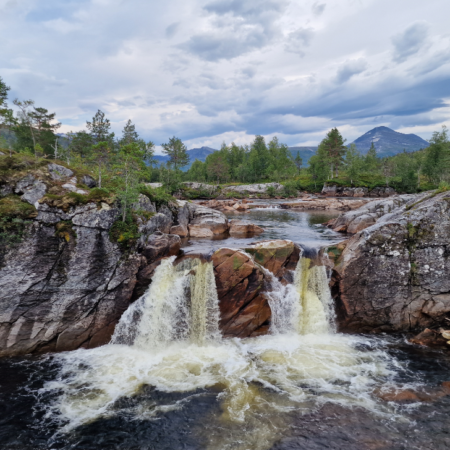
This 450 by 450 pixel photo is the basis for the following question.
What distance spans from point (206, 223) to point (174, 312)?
1502cm

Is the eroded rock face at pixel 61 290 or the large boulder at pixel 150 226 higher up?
the large boulder at pixel 150 226

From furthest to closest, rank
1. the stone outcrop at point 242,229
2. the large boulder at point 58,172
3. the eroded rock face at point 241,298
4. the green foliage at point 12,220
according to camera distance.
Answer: the stone outcrop at point 242,229 < the large boulder at point 58,172 < the eroded rock face at point 241,298 < the green foliage at point 12,220

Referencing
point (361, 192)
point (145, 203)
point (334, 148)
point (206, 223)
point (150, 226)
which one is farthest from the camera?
point (334, 148)

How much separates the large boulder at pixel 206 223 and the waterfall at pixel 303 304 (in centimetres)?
1262

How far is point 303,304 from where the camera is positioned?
17.6 meters

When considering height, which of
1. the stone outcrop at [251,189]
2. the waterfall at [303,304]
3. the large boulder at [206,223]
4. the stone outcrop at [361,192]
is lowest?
the waterfall at [303,304]

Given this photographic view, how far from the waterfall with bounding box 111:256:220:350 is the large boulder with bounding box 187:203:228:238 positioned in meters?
12.0

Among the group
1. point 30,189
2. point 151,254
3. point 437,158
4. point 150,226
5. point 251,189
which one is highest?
point 437,158

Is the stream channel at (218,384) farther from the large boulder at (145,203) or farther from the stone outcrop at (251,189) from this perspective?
the stone outcrop at (251,189)

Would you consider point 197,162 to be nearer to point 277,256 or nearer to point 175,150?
point 175,150

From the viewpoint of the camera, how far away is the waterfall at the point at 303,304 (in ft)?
56.1

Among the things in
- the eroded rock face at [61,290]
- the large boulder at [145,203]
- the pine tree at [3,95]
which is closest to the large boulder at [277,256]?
the eroded rock face at [61,290]

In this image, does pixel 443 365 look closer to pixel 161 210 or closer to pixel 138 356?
pixel 138 356

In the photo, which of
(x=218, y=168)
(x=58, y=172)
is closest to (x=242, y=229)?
(x=58, y=172)
